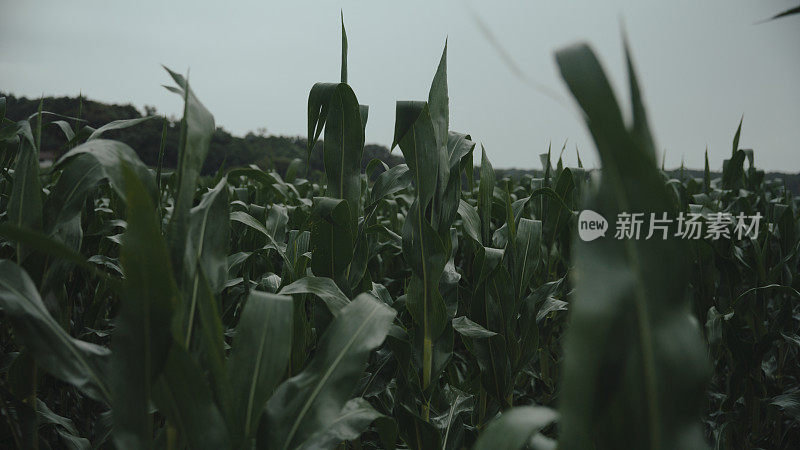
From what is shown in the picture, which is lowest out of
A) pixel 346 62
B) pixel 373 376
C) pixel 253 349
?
pixel 373 376

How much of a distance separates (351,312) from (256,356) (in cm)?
13

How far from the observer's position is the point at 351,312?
61 centimetres

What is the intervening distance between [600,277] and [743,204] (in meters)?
2.36

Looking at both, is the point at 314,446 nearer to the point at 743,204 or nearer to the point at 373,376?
the point at 373,376

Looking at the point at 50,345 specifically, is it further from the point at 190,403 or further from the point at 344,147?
the point at 344,147

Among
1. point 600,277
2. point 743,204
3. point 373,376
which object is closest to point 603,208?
point 600,277

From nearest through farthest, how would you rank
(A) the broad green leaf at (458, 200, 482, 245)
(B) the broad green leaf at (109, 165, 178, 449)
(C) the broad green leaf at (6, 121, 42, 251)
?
(B) the broad green leaf at (109, 165, 178, 449) < (C) the broad green leaf at (6, 121, 42, 251) < (A) the broad green leaf at (458, 200, 482, 245)

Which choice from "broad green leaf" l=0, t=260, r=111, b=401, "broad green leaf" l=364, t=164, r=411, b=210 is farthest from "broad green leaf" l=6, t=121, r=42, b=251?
"broad green leaf" l=364, t=164, r=411, b=210

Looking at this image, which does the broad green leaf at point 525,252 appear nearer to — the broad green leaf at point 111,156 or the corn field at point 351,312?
the corn field at point 351,312

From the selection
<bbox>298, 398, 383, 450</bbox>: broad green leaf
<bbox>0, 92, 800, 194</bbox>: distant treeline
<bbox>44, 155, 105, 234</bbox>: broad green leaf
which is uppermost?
<bbox>0, 92, 800, 194</bbox>: distant treeline

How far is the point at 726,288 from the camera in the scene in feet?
5.43

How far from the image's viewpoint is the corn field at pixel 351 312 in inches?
10.9

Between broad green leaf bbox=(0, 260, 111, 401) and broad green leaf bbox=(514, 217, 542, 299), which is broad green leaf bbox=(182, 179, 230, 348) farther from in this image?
broad green leaf bbox=(514, 217, 542, 299)

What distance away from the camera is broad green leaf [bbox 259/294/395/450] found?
1.77 feet
